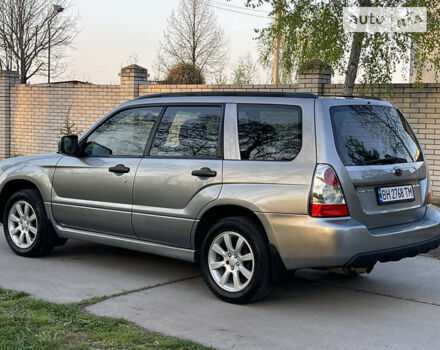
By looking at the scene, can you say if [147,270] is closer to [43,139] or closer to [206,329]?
[206,329]

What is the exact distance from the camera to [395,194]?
5289 millimetres

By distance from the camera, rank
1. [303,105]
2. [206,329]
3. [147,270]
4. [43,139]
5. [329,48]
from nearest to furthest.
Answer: [206,329] → [303,105] → [147,270] → [329,48] → [43,139]

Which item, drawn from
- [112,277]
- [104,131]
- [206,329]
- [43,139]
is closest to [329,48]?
[104,131]

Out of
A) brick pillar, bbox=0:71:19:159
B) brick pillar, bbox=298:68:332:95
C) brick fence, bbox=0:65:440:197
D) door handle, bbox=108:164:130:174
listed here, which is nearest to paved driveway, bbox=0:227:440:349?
door handle, bbox=108:164:130:174

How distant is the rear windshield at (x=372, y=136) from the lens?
201 inches

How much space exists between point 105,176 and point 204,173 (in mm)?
1196

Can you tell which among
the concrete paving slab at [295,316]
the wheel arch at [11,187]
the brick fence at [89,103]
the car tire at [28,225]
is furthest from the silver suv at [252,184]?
the brick fence at [89,103]

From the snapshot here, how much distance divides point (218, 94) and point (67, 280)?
2.16 metres

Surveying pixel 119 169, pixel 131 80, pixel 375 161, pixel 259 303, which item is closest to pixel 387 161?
pixel 375 161

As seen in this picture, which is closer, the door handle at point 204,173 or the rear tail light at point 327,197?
the rear tail light at point 327,197

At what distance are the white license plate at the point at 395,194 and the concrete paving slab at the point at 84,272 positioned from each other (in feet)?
6.80

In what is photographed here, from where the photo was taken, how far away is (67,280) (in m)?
5.97

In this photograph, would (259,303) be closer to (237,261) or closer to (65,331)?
(237,261)

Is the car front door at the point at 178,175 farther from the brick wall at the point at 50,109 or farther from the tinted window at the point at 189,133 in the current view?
the brick wall at the point at 50,109
